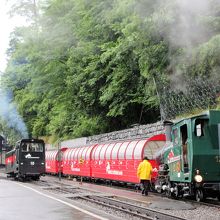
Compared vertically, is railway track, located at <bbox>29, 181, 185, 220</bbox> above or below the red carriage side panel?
below

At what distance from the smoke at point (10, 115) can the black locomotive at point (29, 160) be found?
22504 mm

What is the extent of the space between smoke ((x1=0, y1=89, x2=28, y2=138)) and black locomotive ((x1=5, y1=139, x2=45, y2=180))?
2250 centimetres

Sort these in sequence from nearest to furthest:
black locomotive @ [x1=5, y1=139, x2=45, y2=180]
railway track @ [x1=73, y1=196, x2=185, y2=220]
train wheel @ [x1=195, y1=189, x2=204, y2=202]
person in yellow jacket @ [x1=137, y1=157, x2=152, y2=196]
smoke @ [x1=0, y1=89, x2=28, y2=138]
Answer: railway track @ [x1=73, y1=196, x2=185, y2=220]
train wheel @ [x1=195, y1=189, x2=204, y2=202]
person in yellow jacket @ [x1=137, y1=157, x2=152, y2=196]
black locomotive @ [x1=5, y1=139, x2=45, y2=180]
smoke @ [x1=0, y1=89, x2=28, y2=138]

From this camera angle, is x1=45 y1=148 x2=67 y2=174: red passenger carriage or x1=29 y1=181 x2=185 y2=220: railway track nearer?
x1=29 y1=181 x2=185 y2=220: railway track

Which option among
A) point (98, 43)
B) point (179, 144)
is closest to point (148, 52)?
point (179, 144)

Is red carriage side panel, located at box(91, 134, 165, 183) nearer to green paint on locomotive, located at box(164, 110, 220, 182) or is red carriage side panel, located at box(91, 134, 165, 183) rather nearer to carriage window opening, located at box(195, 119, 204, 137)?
green paint on locomotive, located at box(164, 110, 220, 182)

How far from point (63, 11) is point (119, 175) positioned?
22.5 meters

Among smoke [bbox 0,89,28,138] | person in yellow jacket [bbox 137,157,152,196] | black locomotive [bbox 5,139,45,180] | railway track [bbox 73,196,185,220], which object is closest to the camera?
railway track [bbox 73,196,185,220]

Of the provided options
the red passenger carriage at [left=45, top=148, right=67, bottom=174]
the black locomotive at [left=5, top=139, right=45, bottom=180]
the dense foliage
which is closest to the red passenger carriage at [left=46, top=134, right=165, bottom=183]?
the red passenger carriage at [left=45, top=148, right=67, bottom=174]

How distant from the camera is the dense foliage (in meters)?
17.4

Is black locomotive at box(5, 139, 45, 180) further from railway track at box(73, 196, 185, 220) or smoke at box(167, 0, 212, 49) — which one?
smoke at box(167, 0, 212, 49)

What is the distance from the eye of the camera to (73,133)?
1634 inches

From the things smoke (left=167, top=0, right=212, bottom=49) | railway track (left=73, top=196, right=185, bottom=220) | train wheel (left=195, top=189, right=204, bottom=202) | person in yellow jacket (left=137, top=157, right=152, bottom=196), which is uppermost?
smoke (left=167, top=0, right=212, bottom=49)

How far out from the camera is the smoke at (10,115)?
57.3 m
